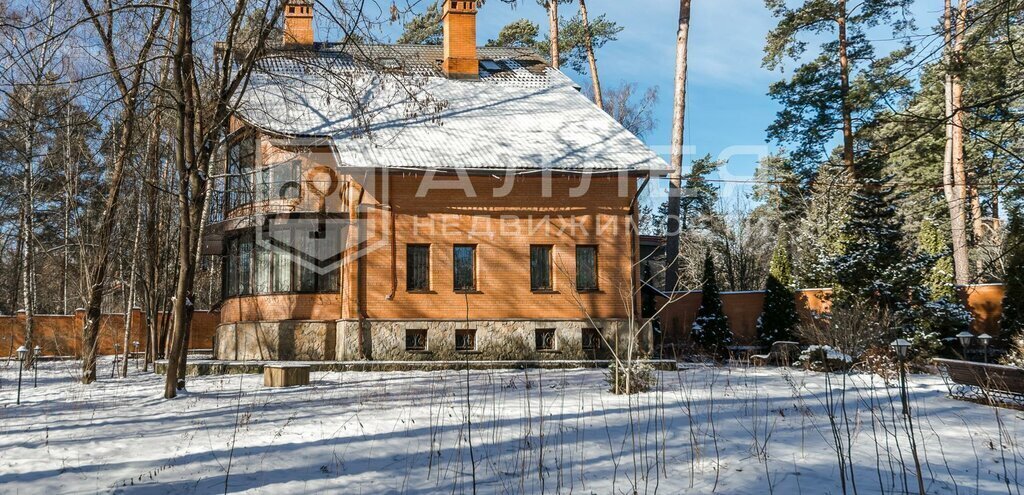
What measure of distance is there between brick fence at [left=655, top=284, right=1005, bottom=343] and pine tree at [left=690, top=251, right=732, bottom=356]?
2.03 ft

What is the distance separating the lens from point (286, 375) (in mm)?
12445

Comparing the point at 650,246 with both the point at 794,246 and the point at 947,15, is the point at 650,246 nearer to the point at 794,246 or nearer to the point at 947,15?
the point at 794,246

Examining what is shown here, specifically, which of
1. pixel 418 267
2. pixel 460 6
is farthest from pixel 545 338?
pixel 460 6

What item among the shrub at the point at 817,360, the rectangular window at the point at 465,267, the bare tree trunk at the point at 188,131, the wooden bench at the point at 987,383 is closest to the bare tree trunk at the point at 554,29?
the rectangular window at the point at 465,267

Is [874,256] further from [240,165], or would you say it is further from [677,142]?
[240,165]

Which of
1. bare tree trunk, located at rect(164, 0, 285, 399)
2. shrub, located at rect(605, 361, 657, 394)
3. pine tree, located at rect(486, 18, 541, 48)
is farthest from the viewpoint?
pine tree, located at rect(486, 18, 541, 48)

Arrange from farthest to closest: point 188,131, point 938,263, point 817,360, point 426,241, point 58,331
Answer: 1. point 58,331
2. point 938,263
3. point 426,241
4. point 817,360
5. point 188,131

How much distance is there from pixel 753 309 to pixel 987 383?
13.7 metres

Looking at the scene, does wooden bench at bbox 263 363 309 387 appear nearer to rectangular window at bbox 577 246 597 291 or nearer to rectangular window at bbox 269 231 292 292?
rectangular window at bbox 269 231 292 292

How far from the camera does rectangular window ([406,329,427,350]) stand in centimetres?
1706

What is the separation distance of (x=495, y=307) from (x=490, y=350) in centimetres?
100

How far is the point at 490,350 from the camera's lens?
1731cm

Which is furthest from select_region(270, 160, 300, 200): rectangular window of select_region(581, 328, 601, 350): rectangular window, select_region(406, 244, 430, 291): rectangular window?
select_region(581, 328, 601, 350): rectangular window

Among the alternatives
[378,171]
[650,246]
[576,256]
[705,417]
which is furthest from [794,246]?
[705,417]
